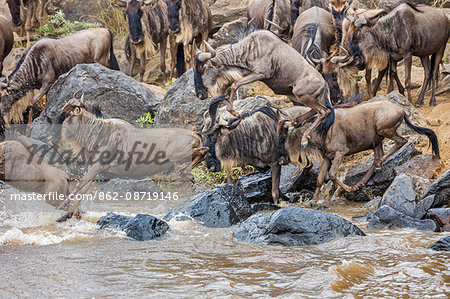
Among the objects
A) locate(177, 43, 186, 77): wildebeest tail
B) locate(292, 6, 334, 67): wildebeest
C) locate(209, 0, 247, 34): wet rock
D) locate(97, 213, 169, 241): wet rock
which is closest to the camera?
locate(97, 213, 169, 241): wet rock

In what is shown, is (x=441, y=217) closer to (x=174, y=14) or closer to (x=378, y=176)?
(x=378, y=176)

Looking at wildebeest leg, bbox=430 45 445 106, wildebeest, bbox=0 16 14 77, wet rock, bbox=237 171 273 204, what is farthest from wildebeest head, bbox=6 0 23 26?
wildebeest leg, bbox=430 45 445 106

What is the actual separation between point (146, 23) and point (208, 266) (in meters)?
9.20

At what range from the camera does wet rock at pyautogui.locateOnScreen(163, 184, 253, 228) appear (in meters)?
7.07

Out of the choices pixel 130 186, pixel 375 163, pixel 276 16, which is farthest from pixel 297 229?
pixel 276 16

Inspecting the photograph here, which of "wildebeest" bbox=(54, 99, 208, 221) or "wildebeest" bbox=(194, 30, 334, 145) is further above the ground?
"wildebeest" bbox=(194, 30, 334, 145)

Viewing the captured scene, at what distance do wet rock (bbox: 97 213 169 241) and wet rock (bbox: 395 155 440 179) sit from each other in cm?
375

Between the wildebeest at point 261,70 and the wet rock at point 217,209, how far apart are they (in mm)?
1101

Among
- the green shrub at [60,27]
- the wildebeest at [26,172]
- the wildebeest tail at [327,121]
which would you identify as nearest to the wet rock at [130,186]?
the wildebeest at [26,172]

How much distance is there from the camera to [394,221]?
641 centimetres

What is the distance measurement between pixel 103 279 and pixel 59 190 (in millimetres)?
2794

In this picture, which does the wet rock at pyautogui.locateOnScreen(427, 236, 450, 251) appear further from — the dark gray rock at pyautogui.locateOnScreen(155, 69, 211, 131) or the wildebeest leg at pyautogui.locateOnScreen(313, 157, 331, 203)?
the dark gray rock at pyautogui.locateOnScreen(155, 69, 211, 131)

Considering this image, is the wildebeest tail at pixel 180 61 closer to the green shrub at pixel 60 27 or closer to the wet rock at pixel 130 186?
the green shrub at pixel 60 27

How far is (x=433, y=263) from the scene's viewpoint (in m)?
4.85
